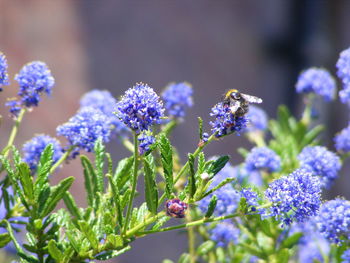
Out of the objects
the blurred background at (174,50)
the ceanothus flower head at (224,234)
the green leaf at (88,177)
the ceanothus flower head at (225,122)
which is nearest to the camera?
the ceanothus flower head at (225,122)

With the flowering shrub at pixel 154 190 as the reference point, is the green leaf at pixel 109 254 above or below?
below

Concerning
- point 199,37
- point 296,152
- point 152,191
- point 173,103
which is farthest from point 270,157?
point 199,37

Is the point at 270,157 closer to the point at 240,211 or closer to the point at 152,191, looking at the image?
the point at 240,211

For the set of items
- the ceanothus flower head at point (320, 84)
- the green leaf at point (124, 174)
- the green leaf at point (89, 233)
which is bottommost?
the green leaf at point (89, 233)

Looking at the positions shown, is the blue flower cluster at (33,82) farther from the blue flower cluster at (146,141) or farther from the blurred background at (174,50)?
the blurred background at (174,50)

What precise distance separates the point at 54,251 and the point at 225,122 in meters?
0.45

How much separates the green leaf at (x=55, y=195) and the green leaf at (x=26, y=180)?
0.14ft

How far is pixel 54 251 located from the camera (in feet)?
4.04

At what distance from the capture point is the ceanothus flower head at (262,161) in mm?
1868

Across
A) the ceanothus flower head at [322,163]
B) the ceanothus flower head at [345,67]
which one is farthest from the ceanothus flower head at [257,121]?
the ceanothus flower head at [345,67]

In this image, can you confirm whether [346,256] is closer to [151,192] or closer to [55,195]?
[151,192]

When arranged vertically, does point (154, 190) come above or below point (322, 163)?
below

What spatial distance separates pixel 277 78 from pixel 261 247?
19.0 feet

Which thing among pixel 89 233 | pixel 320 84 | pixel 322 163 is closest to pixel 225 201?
pixel 322 163
